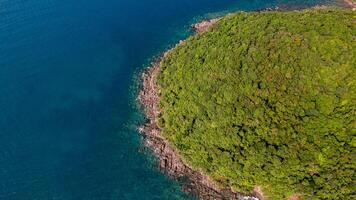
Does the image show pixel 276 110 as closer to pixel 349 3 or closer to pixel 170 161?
pixel 170 161

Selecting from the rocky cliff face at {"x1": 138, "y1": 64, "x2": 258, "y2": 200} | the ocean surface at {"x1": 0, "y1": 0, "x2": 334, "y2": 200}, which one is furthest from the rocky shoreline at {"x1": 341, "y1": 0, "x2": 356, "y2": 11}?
the rocky cliff face at {"x1": 138, "y1": 64, "x2": 258, "y2": 200}

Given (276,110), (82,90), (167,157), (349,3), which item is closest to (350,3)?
(349,3)

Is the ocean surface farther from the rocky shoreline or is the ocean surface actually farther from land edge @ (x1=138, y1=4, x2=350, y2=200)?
the rocky shoreline

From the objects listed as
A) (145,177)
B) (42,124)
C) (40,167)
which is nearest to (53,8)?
(42,124)

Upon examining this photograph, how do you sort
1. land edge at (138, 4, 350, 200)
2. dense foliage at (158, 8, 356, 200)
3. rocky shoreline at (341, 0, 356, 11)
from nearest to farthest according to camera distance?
dense foliage at (158, 8, 356, 200)
land edge at (138, 4, 350, 200)
rocky shoreline at (341, 0, 356, 11)

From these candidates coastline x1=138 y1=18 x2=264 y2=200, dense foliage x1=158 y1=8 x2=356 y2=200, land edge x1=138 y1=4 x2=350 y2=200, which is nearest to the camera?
dense foliage x1=158 y1=8 x2=356 y2=200
